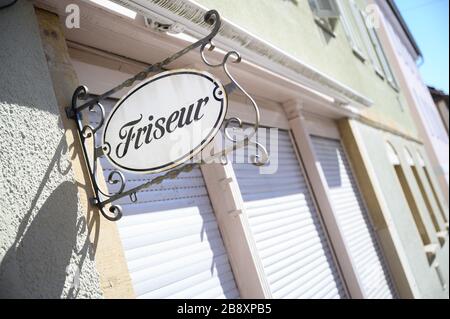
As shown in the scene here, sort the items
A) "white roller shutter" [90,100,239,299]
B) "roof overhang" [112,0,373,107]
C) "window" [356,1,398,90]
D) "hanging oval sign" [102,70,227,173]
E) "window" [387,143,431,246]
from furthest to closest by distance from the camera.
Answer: "window" [356,1,398,90] < "window" [387,143,431,246] < "white roller shutter" [90,100,239,299] < "roof overhang" [112,0,373,107] < "hanging oval sign" [102,70,227,173]

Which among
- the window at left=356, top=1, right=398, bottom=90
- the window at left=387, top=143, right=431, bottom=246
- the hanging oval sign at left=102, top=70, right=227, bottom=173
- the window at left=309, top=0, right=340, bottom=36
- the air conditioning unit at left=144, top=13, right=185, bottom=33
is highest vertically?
the window at left=356, top=1, right=398, bottom=90

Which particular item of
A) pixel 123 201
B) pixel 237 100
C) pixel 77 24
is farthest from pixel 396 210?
pixel 77 24

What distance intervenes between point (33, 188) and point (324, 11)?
665 centimetres

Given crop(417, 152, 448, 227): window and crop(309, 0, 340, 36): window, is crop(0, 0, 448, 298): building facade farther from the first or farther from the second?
crop(417, 152, 448, 227): window

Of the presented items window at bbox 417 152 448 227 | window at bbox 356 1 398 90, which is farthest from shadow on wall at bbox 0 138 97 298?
window at bbox 417 152 448 227

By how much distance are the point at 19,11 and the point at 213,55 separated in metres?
1.98

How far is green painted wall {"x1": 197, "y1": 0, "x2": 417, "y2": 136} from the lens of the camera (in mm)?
4566

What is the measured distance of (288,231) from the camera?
482cm

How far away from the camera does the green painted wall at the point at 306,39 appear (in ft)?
15.0

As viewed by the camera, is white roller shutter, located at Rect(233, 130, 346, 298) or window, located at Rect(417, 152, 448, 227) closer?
white roller shutter, located at Rect(233, 130, 346, 298)

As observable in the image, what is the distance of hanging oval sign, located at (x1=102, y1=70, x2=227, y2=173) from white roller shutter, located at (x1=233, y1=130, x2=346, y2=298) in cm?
215

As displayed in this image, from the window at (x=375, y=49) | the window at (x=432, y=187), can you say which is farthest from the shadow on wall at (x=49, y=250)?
the window at (x=432, y=187)

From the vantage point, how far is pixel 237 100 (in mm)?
4586

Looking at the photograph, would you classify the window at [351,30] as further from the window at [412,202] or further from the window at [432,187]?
the window at [432,187]
